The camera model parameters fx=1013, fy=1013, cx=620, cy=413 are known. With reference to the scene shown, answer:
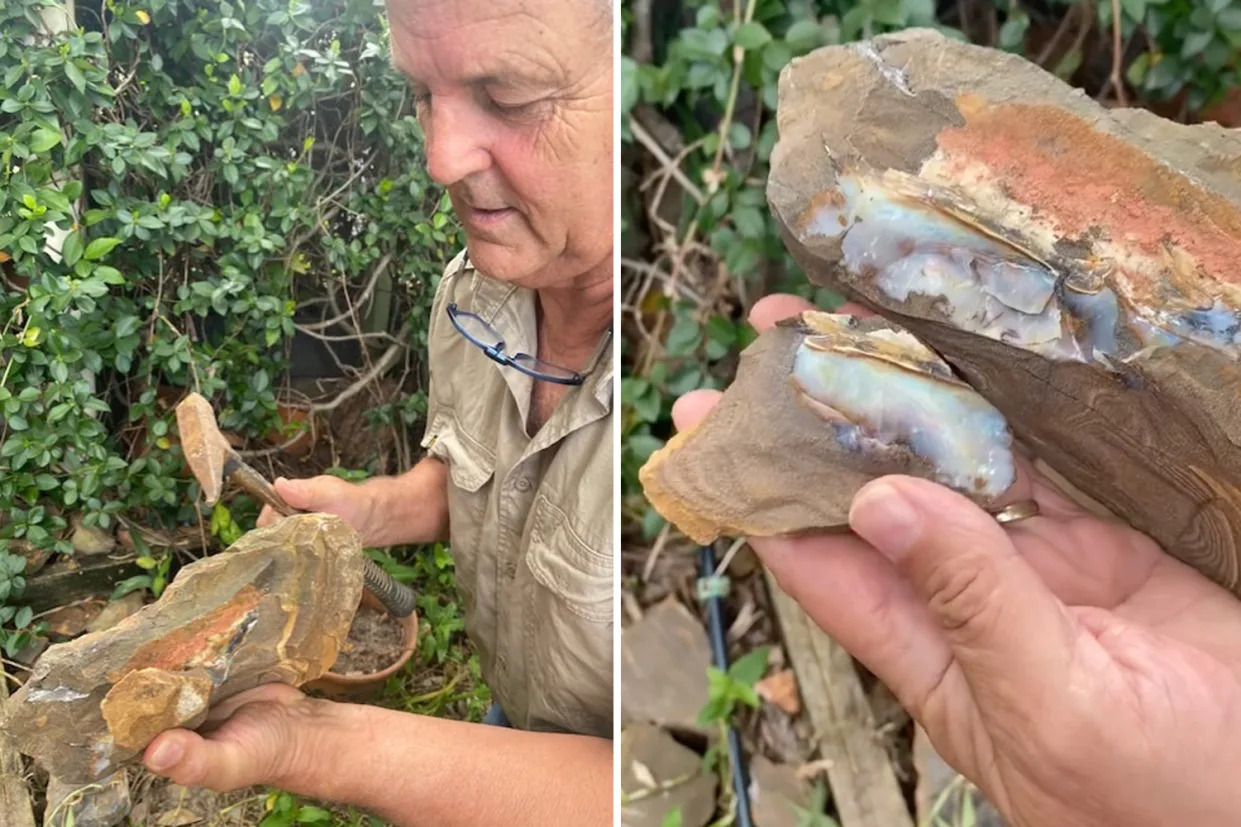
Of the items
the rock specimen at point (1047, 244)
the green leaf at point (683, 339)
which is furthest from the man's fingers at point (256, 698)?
the green leaf at point (683, 339)

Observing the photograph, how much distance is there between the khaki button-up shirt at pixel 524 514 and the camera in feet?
2.35

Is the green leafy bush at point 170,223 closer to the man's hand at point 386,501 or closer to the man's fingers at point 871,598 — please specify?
the man's hand at point 386,501

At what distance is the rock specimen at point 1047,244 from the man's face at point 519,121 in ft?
0.54

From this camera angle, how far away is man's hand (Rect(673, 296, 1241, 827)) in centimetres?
63

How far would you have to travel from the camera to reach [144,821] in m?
0.68

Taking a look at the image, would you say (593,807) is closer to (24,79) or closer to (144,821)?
(144,821)

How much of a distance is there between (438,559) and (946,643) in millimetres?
391

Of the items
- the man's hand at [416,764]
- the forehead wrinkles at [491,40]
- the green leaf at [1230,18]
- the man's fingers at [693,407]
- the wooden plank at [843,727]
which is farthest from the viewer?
the wooden plank at [843,727]

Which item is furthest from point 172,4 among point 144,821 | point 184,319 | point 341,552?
point 144,821

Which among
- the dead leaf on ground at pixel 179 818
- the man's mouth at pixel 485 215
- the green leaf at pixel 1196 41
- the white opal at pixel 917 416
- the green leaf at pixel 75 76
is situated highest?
the green leaf at pixel 75 76

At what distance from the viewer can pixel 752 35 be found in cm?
103

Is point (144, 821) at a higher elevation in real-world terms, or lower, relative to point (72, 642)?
lower

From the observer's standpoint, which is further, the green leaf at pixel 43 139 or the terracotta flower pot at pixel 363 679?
the terracotta flower pot at pixel 363 679

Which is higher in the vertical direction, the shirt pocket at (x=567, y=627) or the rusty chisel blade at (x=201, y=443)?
the rusty chisel blade at (x=201, y=443)
